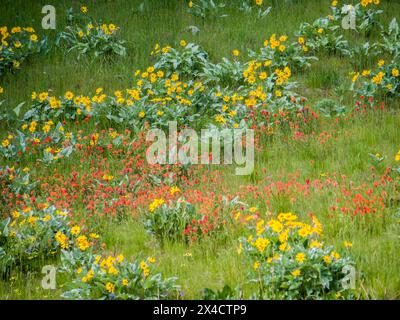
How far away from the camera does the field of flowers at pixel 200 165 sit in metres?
5.91

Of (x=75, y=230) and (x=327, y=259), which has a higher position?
(x=75, y=230)

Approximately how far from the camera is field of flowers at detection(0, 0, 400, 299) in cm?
591

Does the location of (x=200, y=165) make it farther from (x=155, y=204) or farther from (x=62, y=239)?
(x=62, y=239)

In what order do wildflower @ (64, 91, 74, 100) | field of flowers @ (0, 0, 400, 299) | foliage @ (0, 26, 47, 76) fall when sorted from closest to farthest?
1. field of flowers @ (0, 0, 400, 299)
2. wildflower @ (64, 91, 74, 100)
3. foliage @ (0, 26, 47, 76)

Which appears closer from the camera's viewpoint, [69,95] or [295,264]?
[295,264]

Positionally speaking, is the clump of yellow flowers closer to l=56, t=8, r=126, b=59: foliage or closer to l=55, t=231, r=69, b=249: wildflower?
l=55, t=231, r=69, b=249: wildflower

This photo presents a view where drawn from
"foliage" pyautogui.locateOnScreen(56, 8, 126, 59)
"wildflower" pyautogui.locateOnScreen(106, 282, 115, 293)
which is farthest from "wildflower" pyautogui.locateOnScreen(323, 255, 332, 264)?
"foliage" pyautogui.locateOnScreen(56, 8, 126, 59)

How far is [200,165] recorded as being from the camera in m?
8.80

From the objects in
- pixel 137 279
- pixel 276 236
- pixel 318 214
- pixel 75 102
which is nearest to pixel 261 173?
pixel 318 214

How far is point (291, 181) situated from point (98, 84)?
17.7 ft

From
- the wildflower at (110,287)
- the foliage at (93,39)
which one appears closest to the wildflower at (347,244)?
the wildflower at (110,287)

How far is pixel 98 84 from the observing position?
11.7 meters

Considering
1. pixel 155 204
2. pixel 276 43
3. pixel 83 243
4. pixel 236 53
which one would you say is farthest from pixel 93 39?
pixel 83 243

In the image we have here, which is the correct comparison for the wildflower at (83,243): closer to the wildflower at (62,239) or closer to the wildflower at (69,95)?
the wildflower at (62,239)
